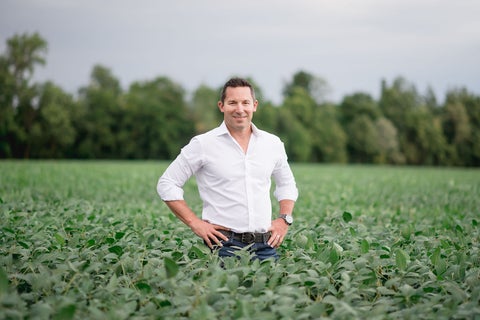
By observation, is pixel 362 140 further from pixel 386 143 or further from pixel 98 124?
pixel 98 124

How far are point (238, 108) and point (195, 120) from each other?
2378 inches

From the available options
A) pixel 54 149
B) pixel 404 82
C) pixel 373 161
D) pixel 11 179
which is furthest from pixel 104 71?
pixel 11 179

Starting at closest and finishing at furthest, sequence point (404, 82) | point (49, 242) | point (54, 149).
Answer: point (49, 242)
point (54, 149)
point (404, 82)

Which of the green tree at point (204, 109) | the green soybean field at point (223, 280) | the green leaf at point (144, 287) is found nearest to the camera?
the green soybean field at point (223, 280)

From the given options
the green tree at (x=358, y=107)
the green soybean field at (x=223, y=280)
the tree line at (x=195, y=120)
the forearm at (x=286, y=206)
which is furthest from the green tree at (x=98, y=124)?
the forearm at (x=286, y=206)

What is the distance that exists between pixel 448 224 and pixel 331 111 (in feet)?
235

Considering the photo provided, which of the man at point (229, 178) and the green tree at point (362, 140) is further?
the green tree at point (362, 140)

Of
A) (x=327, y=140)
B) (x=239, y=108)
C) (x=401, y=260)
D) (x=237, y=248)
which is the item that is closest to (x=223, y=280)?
(x=237, y=248)

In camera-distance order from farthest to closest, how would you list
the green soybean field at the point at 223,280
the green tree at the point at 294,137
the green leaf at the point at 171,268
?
the green tree at the point at 294,137 → the green leaf at the point at 171,268 → the green soybean field at the point at 223,280

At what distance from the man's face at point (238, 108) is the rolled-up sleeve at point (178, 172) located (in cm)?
37

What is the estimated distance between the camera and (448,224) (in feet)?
25.9

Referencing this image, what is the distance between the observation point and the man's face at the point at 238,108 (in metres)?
4.05

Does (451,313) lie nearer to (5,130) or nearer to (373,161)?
(5,130)

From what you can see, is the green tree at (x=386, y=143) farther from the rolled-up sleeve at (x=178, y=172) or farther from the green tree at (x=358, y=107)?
the rolled-up sleeve at (x=178, y=172)
